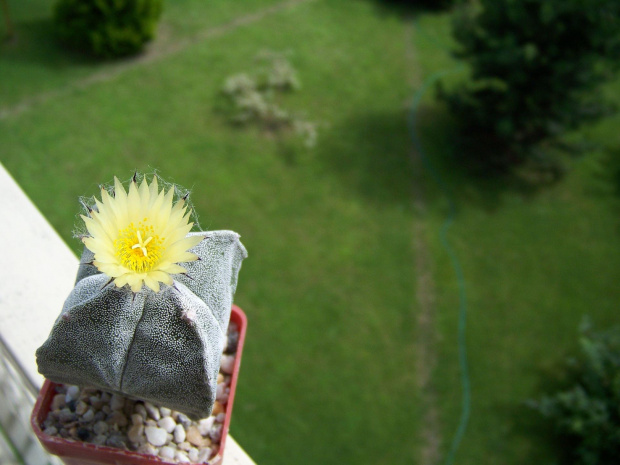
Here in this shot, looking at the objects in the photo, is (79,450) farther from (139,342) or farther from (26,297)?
(26,297)

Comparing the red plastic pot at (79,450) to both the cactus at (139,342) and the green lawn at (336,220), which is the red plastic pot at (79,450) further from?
the green lawn at (336,220)

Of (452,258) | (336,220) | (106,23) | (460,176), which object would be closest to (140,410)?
(336,220)

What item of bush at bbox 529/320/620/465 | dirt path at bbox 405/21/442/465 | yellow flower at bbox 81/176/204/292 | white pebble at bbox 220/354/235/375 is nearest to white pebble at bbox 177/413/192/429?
white pebble at bbox 220/354/235/375

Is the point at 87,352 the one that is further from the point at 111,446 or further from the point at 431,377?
the point at 431,377

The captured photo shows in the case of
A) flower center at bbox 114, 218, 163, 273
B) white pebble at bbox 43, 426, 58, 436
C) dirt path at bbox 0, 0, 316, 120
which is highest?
flower center at bbox 114, 218, 163, 273

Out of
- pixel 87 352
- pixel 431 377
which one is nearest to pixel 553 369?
pixel 431 377

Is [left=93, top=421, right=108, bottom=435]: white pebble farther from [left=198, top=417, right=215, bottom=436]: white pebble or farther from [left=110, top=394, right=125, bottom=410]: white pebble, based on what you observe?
[left=198, top=417, right=215, bottom=436]: white pebble
